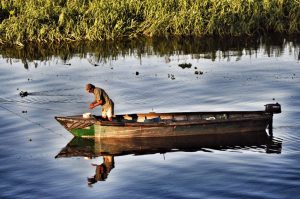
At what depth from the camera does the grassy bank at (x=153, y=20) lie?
1890 inches

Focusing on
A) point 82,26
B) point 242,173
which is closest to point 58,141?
point 242,173

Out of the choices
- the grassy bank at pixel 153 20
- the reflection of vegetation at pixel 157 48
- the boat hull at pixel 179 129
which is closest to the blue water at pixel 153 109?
the reflection of vegetation at pixel 157 48

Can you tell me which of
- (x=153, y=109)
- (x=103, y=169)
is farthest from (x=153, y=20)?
(x=103, y=169)

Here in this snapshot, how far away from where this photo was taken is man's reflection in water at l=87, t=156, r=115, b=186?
25.8 metres

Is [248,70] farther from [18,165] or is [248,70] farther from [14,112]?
[18,165]

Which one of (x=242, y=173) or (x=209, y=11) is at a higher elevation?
(x=209, y=11)

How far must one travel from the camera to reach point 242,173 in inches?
989

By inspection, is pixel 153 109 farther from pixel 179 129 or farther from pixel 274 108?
pixel 274 108

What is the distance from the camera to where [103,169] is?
88.4ft

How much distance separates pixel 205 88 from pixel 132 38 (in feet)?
45.1

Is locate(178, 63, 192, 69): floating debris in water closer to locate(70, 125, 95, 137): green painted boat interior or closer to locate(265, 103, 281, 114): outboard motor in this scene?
locate(70, 125, 95, 137): green painted boat interior

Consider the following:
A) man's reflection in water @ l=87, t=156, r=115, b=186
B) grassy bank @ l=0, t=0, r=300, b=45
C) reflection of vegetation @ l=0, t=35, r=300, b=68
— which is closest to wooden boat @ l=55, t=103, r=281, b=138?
man's reflection in water @ l=87, t=156, r=115, b=186

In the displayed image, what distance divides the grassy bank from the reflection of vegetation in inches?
21.6

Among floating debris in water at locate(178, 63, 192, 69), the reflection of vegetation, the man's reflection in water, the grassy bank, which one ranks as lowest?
the man's reflection in water
